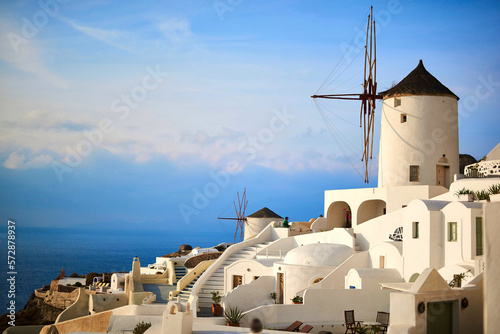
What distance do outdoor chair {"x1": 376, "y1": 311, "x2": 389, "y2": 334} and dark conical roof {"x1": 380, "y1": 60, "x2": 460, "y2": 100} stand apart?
15395mm

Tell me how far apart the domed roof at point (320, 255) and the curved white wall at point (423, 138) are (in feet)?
27.0

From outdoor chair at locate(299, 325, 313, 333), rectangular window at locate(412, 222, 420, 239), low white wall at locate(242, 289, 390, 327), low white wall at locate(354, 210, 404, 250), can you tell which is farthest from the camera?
low white wall at locate(354, 210, 404, 250)

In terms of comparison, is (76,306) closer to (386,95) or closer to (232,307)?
(232,307)

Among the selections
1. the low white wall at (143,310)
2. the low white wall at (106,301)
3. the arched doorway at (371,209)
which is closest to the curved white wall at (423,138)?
the arched doorway at (371,209)

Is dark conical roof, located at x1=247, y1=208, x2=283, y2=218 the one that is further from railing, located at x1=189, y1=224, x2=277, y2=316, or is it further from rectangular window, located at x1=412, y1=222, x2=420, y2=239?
rectangular window, located at x1=412, y1=222, x2=420, y2=239

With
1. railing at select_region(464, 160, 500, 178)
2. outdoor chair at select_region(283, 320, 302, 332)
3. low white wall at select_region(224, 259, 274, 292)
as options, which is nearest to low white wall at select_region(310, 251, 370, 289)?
outdoor chair at select_region(283, 320, 302, 332)

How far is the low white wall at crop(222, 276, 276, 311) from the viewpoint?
2462cm

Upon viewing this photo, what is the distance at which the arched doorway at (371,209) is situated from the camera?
32.6 meters

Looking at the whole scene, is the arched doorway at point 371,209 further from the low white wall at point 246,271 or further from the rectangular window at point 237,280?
the rectangular window at point 237,280

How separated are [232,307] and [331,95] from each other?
14.6 m

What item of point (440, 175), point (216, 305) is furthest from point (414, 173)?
point (216, 305)

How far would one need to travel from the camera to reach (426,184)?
103ft

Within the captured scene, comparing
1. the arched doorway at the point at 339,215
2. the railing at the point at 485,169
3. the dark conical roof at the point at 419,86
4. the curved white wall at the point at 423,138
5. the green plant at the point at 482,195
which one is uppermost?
the dark conical roof at the point at 419,86

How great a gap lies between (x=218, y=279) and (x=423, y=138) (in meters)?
12.9
